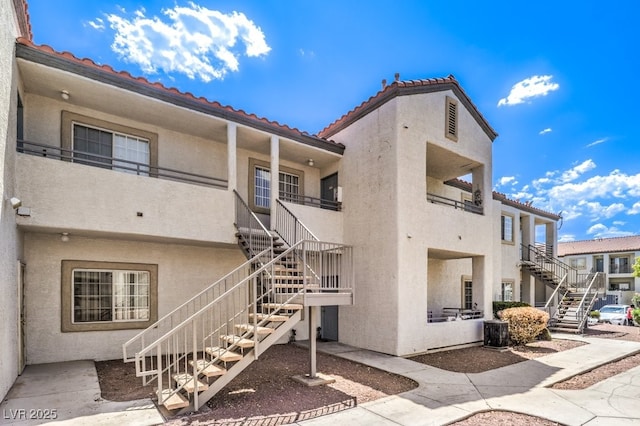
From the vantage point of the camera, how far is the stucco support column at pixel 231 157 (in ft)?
31.2

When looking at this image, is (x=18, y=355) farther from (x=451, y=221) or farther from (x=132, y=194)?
(x=451, y=221)

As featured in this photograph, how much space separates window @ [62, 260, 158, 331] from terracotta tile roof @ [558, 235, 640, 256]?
4477 cm

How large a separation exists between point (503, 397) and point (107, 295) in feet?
31.9

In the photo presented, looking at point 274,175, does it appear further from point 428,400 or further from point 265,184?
point 428,400

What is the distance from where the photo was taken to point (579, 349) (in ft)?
37.8

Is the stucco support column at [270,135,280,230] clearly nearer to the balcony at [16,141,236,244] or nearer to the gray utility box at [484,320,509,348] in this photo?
the balcony at [16,141,236,244]

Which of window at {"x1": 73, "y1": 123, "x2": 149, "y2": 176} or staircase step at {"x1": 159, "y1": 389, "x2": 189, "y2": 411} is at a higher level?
window at {"x1": 73, "y1": 123, "x2": 149, "y2": 176}

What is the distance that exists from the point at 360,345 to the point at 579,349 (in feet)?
23.6

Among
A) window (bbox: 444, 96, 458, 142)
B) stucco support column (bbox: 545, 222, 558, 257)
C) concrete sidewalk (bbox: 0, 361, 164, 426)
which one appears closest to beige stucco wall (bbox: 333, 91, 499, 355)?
window (bbox: 444, 96, 458, 142)

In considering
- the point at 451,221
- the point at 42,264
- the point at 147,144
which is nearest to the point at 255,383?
the point at 42,264

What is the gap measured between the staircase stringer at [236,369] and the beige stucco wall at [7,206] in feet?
10.8

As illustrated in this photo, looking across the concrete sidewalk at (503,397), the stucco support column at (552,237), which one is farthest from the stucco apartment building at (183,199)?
the stucco support column at (552,237)

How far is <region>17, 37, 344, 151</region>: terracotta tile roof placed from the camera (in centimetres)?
741

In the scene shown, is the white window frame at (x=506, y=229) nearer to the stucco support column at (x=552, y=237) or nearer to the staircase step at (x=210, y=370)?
the stucco support column at (x=552, y=237)
